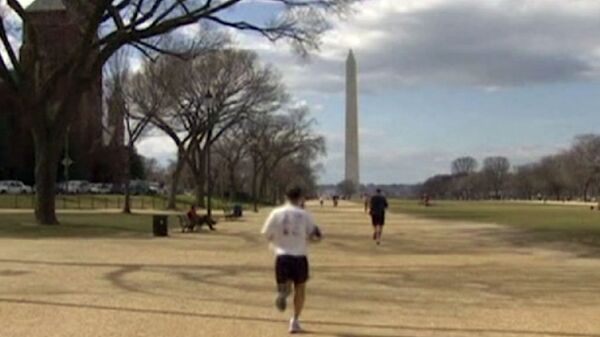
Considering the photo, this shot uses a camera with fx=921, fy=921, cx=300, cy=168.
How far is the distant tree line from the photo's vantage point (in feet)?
444

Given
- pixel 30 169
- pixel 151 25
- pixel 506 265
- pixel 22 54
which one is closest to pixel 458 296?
pixel 506 265

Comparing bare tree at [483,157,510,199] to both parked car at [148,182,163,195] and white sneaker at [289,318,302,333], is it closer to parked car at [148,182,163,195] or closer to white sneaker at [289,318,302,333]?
parked car at [148,182,163,195]

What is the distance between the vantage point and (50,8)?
44500 mm

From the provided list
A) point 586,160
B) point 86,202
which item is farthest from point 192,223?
point 586,160

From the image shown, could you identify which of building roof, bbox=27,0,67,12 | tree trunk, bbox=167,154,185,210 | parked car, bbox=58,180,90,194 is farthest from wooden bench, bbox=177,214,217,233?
parked car, bbox=58,180,90,194

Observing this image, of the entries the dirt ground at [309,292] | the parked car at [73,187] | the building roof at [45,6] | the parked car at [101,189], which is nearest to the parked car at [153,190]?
the parked car at [101,189]

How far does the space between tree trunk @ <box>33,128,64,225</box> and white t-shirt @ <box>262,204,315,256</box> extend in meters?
27.4

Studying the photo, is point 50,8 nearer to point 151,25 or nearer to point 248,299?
point 151,25

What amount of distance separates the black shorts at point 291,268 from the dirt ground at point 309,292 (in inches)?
24.0

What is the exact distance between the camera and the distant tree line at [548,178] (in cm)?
13538

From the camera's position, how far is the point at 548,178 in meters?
164

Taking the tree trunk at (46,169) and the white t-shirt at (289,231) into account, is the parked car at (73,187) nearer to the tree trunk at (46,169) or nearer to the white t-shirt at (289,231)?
the tree trunk at (46,169)

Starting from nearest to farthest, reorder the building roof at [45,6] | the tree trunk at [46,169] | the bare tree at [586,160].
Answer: the tree trunk at [46,169] → the building roof at [45,6] → the bare tree at [586,160]

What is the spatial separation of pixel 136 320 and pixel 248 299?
2588mm
